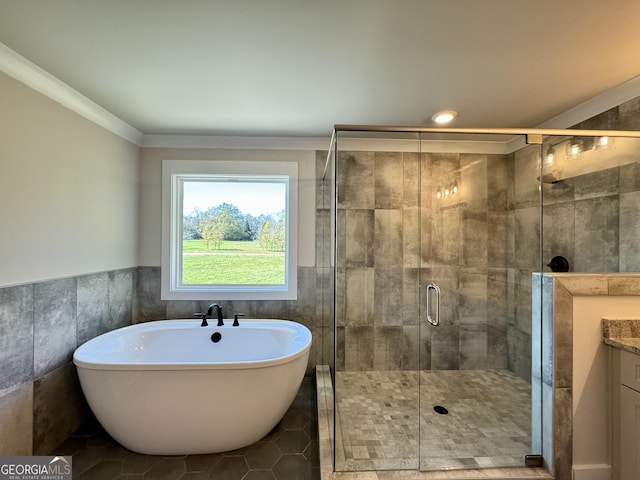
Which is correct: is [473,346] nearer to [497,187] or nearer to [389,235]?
[389,235]

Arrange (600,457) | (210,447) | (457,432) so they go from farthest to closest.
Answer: (457,432) → (210,447) → (600,457)

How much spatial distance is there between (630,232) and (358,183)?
1949 millimetres

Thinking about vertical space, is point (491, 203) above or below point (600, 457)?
above

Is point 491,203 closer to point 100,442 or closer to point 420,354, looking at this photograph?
point 420,354

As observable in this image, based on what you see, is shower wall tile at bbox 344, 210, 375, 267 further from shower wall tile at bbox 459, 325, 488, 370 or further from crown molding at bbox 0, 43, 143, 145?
crown molding at bbox 0, 43, 143, 145

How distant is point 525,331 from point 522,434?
71cm

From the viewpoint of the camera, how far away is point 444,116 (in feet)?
7.14

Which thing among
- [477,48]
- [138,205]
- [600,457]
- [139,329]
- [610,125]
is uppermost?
[477,48]

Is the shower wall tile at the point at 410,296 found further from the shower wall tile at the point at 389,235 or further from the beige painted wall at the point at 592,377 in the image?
the beige painted wall at the point at 592,377

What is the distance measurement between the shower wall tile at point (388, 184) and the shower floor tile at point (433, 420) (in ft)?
5.48

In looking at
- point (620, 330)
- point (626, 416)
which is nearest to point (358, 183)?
point (620, 330)

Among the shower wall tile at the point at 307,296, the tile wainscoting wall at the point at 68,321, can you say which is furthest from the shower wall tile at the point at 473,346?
the shower wall tile at the point at 307,296

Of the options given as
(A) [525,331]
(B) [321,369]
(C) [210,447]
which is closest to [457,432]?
(A) [525,331]

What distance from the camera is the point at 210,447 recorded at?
69.1 inches
